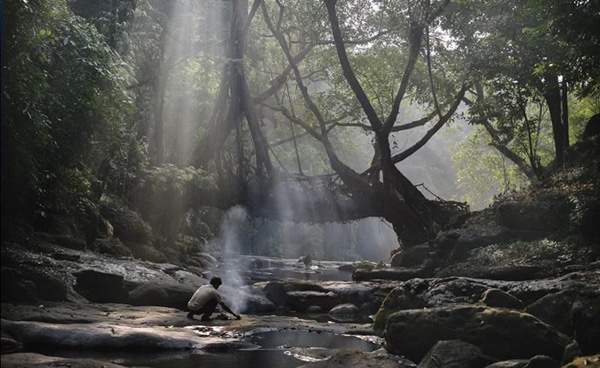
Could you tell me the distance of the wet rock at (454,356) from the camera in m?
6.93

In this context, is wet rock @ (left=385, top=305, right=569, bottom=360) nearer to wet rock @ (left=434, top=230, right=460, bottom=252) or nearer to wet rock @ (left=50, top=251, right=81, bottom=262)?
wet rock @ (left=50, top=251, right=81, bottom=262)

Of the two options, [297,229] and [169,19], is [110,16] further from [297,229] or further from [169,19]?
[297,229]

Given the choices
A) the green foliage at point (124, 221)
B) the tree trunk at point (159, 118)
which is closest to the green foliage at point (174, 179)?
the green foliage at point (124, 221)

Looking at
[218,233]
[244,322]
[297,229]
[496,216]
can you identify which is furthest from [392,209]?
[297,229]

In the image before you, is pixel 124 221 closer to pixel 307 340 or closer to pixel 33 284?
pixel 33 284

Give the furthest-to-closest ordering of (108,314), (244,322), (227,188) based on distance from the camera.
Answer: (227,188) → (244,322) → (108,314)

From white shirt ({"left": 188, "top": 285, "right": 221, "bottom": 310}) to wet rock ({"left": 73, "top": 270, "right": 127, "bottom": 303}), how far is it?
2220mm

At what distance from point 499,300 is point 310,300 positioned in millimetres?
8078

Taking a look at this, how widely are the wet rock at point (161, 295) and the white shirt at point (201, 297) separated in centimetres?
217

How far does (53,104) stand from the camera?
37.1 ft

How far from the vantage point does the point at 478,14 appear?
71.0 feet

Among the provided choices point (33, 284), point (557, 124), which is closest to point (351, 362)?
point (33, 284)

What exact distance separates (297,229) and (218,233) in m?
16.4

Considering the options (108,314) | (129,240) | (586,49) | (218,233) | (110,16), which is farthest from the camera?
(218,233)
